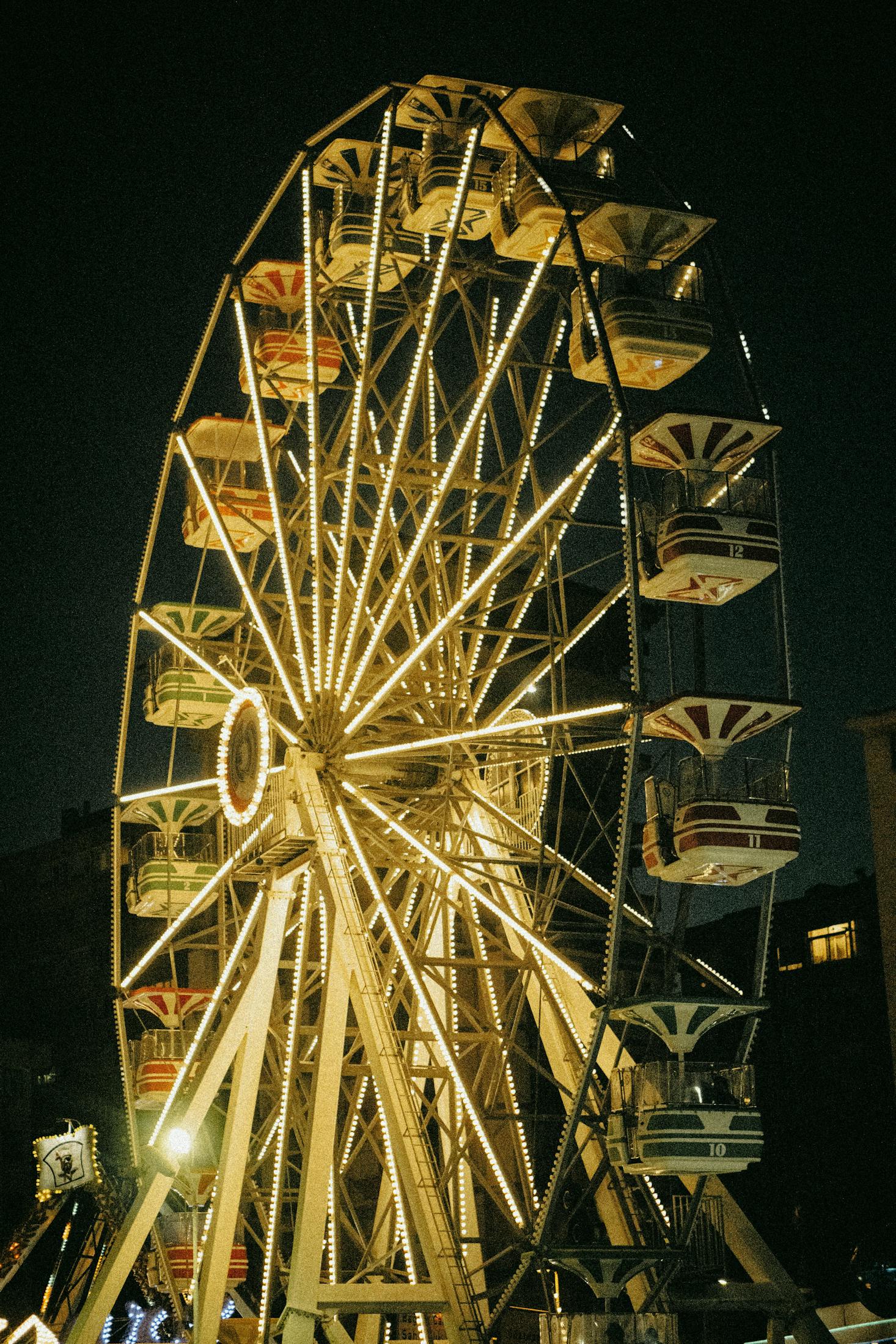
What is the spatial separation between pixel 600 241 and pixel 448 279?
2.54m

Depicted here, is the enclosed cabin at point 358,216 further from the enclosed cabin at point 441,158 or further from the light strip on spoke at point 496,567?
the light strip on spoke at point 496,567

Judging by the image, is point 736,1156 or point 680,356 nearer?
point 736,1156

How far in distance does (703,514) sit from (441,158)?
7.02 meters

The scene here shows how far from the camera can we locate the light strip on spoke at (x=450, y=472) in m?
21.1

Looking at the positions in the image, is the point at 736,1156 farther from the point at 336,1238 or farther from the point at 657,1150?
the point at 336,1238

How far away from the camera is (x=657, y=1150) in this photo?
61.7 ft

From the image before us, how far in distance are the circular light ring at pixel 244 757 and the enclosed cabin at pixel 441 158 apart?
665cm

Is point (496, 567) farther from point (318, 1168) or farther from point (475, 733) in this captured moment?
point (318, 1168)

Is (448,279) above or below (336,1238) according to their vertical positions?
above

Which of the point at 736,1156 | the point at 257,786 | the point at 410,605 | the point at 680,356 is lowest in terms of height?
the point at 736,1156

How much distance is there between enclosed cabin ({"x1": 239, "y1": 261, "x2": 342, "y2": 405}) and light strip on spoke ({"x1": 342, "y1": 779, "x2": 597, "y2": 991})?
673cm

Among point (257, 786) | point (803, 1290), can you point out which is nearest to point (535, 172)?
point (257, 786)

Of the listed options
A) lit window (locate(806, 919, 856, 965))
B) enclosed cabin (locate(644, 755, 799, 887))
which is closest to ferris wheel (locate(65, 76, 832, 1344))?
enclosed cabin (locate(644, 755, 799, 887))

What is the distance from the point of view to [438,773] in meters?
23.7
